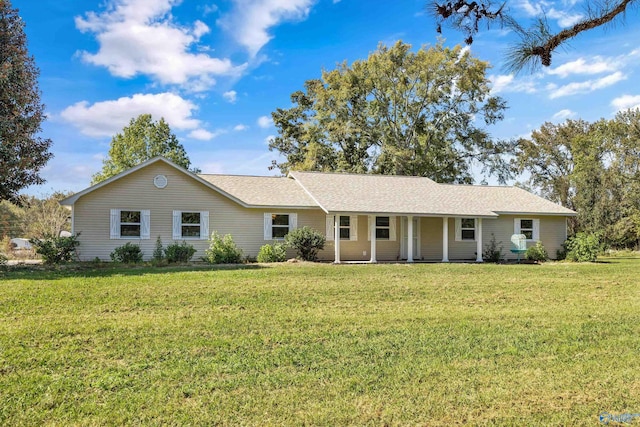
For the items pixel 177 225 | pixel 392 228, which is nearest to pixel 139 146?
pixel 177 225

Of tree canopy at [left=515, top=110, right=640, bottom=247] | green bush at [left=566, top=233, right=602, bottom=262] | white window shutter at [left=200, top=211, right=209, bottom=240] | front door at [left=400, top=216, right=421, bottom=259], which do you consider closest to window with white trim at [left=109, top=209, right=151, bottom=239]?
white window shutter at [left=200, top=211, right=209, bottom=240]

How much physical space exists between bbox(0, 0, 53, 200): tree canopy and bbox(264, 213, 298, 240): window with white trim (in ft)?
29.3

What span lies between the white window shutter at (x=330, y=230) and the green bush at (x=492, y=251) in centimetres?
761

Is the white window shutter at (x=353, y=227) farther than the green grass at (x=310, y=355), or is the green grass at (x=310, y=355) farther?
the white window shutter at (x=353, y=227)

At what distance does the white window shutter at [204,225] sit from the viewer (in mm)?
19656

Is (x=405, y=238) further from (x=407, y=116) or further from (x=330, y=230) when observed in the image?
(x=407, y=116)

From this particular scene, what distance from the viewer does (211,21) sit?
17.7 meters

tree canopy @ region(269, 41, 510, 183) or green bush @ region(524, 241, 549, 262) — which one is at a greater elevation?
tree canopy @ region(269, 41, 510, 183)

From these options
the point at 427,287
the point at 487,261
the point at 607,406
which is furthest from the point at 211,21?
the point at 607,406

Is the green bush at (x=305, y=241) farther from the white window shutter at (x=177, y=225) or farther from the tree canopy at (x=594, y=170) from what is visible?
the tree canopy at (x=594, y=170)

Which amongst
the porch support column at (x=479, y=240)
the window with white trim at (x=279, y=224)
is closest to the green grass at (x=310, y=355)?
the window with white trim at (x=279, y=224)

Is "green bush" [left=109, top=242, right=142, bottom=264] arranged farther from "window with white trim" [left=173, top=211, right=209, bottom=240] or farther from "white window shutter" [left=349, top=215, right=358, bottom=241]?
"white window shutter" [left=349, top=215, right=358, bottom=241]

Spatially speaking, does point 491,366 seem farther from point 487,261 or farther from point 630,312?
point 487,261

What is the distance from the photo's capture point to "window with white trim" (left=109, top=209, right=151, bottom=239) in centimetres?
1864
